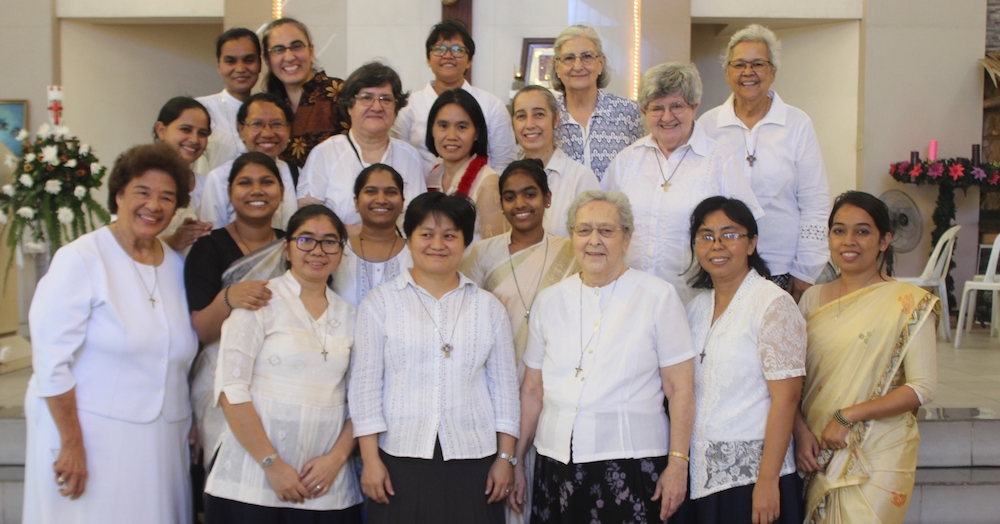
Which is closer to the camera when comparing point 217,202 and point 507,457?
point 507,457

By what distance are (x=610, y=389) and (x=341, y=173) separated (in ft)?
5.05

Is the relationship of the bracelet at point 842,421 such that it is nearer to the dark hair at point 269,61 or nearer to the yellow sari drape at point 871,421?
the yellow sari drape at point 871,421

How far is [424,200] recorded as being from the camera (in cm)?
A: 259

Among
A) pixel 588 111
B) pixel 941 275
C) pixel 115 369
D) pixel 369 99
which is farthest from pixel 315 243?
pixel 941 275

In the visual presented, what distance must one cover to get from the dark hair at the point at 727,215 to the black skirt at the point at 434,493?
3.31ft

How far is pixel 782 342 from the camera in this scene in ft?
8.05

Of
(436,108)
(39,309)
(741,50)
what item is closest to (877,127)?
(741,50)

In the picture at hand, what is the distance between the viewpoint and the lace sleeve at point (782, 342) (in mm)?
2439

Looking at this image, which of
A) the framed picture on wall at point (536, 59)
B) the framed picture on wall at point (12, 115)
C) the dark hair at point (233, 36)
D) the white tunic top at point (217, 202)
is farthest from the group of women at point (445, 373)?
the framed picture on wall at point (12, 115)

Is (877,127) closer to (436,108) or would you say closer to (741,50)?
(741,50)

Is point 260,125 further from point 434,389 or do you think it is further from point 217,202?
point 434,389

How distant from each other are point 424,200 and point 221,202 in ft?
3.59

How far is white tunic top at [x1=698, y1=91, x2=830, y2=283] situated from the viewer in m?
3.29

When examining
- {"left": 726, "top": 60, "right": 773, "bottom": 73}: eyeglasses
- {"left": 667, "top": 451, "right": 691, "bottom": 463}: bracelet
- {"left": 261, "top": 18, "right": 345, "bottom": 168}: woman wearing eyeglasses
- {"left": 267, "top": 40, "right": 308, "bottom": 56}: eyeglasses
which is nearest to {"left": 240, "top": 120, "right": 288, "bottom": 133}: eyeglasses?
{"left": 261, "top": 18, "right": 345, "bottom": 168}: woman wearing eyeglasses
